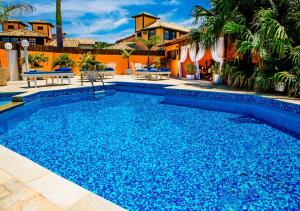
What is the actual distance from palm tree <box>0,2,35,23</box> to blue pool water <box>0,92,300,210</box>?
6512mm

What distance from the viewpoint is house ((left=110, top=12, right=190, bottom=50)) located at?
29.7m

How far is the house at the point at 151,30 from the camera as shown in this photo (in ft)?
97.3

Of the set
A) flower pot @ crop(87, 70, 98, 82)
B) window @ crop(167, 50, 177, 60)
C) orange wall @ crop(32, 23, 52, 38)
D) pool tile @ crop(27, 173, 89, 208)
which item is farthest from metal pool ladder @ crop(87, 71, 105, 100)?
orange wall @ crop(32, 23, 52, 38)

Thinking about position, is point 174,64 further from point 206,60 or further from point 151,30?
point 151,30

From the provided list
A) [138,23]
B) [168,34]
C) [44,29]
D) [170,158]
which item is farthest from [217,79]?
[44,29]

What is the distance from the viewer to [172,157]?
3930 millimetres

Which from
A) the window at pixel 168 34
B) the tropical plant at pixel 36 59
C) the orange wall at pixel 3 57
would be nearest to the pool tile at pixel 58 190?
the tropical plant at pixel 36 59

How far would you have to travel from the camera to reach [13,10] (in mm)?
11094

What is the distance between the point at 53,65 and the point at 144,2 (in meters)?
26.8

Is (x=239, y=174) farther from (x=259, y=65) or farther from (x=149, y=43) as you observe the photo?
(x=149, y=43)

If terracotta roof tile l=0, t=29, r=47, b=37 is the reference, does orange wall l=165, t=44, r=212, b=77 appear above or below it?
below

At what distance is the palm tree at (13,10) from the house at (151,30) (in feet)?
58.6

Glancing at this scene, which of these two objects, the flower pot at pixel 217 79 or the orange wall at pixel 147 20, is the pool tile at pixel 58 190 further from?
the orange wall at pixel 147 20

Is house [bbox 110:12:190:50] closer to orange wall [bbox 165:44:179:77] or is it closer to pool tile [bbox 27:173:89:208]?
orange wall [bbox 165:44:179:77]
